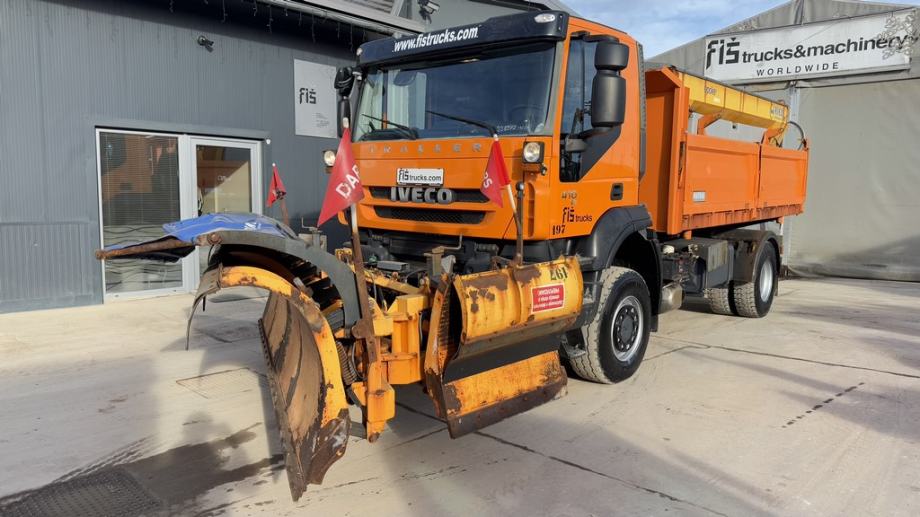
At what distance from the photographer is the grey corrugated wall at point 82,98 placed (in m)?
7.82

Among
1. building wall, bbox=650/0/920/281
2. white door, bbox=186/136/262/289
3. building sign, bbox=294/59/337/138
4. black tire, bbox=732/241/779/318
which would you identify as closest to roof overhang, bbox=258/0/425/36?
building sign, bbox=294/59/337/138

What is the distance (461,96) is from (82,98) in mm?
6006

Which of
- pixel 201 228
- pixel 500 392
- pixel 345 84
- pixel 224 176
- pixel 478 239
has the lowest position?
pixel 500 392

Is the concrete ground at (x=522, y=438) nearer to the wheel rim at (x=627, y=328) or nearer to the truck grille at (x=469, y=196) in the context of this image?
the wheel rim at (x=627, y=328)

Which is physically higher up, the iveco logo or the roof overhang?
the roof overhang

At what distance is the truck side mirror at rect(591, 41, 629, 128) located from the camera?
4.32m

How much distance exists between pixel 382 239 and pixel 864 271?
38.9 feet

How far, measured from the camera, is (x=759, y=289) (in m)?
8.51

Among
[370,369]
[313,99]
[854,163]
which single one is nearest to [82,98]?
[313,99]

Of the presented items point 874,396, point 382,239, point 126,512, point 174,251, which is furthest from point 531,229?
point 874,396

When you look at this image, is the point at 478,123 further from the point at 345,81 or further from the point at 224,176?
the point at 224,176

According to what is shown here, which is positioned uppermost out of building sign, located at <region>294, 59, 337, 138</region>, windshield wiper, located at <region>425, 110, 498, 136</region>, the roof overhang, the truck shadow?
the roof overhang

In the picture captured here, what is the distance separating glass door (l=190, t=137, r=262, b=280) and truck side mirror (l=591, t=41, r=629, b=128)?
6.86 metres

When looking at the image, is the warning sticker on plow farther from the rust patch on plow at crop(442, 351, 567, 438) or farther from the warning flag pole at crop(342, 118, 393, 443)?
the warning flag pole at crop(342, 118, 393, 443)
